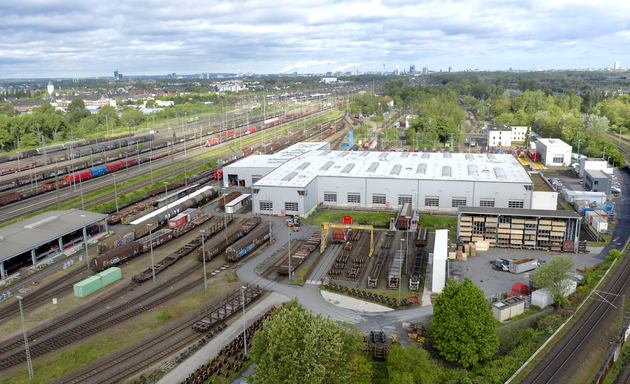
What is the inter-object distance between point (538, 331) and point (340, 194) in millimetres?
35208

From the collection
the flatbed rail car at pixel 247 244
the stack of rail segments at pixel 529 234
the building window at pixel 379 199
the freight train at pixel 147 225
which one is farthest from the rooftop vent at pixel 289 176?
the stack of rail segments at pixel 529 234

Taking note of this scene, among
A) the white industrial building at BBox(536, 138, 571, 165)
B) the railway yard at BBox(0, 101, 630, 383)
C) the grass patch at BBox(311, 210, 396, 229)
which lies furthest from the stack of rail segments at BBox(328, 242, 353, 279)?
the white industrial building at BBox(536, 138, 571, 165)

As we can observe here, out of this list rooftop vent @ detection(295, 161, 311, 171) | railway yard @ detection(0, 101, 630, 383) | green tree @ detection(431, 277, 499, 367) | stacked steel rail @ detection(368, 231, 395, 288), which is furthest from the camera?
rooftop vent @ detection(295, 161, 311, 171)

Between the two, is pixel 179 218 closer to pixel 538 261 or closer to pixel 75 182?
pixel 75 182

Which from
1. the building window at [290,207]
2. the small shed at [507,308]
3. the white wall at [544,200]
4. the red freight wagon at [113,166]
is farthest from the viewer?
the red freight wagon at [113,166]

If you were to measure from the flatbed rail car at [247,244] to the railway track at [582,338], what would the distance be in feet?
91.4

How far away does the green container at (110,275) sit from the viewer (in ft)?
131

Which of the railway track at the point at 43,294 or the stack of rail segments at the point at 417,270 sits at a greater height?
the stack of rail segments at the point at 417,270

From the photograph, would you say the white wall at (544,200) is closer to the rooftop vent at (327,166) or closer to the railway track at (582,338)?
the railway track at (582,338)

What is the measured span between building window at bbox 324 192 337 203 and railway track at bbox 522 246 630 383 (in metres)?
34.3

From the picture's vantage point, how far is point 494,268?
141 feet

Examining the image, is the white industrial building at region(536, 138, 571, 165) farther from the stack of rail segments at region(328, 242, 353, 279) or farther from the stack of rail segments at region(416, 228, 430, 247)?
the stack of rail segments at region(328, 242, 353, 279)

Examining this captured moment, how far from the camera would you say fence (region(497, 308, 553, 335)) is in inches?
1281

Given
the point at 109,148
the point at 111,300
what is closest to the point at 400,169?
the point at 111,300
